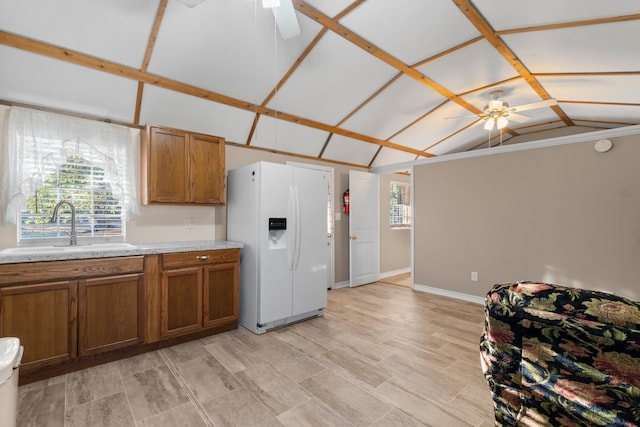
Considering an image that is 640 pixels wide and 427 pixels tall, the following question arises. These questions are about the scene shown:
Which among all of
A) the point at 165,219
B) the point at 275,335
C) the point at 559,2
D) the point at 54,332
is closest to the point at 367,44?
the point at 559,2

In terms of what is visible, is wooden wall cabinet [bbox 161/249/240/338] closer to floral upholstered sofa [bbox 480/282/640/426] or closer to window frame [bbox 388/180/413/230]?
floral upholstered sofa [bbox 480/282/640/426]

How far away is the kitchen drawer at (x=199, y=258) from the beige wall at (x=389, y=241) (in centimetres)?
357

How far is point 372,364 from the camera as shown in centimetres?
253

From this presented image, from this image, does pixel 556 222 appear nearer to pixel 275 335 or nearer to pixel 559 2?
pixel 559 2

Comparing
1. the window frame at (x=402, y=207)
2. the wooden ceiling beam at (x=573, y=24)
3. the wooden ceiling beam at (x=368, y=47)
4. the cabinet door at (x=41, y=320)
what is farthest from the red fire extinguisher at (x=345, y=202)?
the cabinet door at (x=41, y=320)

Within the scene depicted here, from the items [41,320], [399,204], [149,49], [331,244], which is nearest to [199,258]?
[41,320]

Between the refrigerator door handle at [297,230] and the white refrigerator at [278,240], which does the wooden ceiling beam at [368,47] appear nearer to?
the white refrigerator at [278,240]

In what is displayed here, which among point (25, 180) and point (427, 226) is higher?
point (25, 180)

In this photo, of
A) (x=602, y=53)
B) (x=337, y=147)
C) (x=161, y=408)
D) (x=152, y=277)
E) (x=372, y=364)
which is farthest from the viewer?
(x=337, y=147)

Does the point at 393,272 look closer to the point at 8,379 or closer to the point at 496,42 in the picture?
the point at 496,42

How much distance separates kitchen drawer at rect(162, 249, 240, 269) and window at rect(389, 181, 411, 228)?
398 cm

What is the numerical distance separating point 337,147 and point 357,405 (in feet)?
12.2

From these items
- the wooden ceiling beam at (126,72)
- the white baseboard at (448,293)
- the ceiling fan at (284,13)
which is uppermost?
the ceiling fan at (284,13)

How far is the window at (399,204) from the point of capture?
6.38 metres
